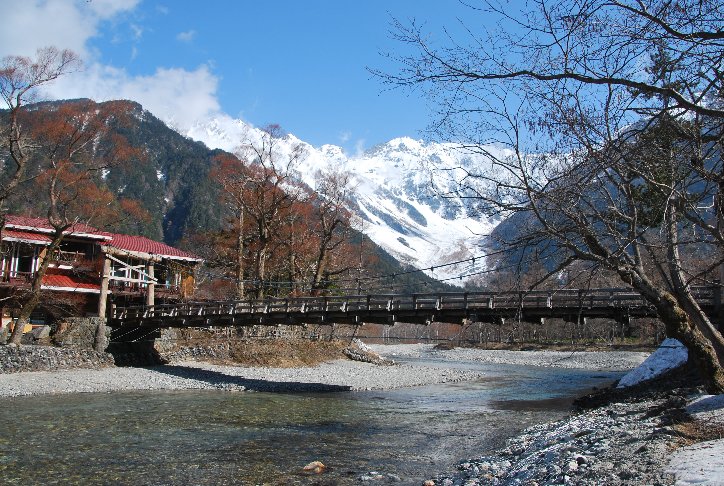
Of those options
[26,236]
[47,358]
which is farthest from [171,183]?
[47,358]

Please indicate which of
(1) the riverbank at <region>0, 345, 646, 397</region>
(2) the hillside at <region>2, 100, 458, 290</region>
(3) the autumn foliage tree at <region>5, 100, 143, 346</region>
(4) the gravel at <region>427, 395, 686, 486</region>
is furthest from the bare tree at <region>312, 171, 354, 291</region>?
(2) the hillside at <region>2, 100, 458, 290</region>

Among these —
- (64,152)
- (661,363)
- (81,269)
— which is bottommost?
(661,363)

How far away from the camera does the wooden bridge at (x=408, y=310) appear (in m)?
20.2

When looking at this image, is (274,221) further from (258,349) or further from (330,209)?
(258,349)

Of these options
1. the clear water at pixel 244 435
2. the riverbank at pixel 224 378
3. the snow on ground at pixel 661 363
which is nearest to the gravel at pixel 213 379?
the riverbank at pixel 224 378

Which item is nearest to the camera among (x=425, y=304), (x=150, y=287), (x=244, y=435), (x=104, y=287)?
(x=244, y=435)

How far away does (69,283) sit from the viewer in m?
30.4

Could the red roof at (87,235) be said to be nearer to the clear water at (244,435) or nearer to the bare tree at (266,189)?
the bare tree at (266,189)

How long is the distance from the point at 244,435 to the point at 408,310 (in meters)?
10.8

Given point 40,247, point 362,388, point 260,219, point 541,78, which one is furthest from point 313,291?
point 541,78

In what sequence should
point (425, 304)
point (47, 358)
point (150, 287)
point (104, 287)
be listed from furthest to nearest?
point (150, 287) < point (104, 287) < point (47, 358) < point (425, 304)

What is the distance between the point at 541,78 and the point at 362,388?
20.0 metres

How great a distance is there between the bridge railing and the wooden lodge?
2151 mm

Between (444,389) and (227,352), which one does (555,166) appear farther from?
(227,352)
